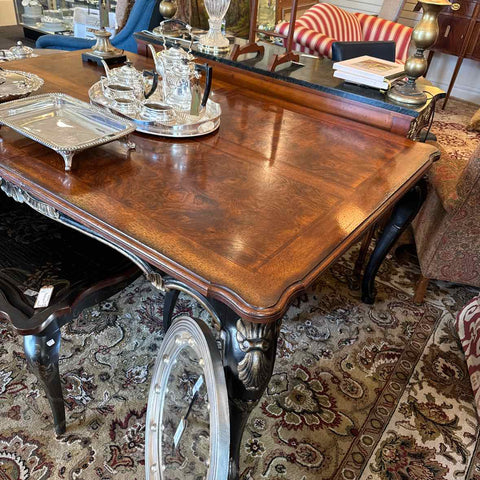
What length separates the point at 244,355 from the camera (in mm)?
837

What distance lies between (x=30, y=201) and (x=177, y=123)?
0.47 meters

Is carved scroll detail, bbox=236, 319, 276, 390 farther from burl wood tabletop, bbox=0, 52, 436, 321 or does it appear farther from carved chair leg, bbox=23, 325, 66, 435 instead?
carved chair leg, bbox=23, 325, 66, 435

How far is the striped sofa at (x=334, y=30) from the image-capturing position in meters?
2.74

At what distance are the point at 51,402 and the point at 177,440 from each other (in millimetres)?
394

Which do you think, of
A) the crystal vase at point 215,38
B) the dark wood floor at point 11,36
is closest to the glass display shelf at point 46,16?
the dark wood floor at point 11,36

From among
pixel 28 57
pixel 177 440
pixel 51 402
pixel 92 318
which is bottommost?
pixel 92 318

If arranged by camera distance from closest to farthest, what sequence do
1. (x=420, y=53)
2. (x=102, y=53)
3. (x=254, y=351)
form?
(x=254, y=351) < (x=420, y=53) < (x=102, y=53)

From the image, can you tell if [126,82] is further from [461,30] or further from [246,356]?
[461,30]

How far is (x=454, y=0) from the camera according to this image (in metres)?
3.88

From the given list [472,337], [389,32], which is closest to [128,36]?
[389,32]

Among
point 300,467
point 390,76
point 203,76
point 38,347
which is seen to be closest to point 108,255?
point 38,347

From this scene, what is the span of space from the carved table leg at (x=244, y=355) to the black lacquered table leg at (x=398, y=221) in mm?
915

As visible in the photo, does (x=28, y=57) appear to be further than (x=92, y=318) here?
Yes

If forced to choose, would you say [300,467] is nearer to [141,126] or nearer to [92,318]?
[92,318]
